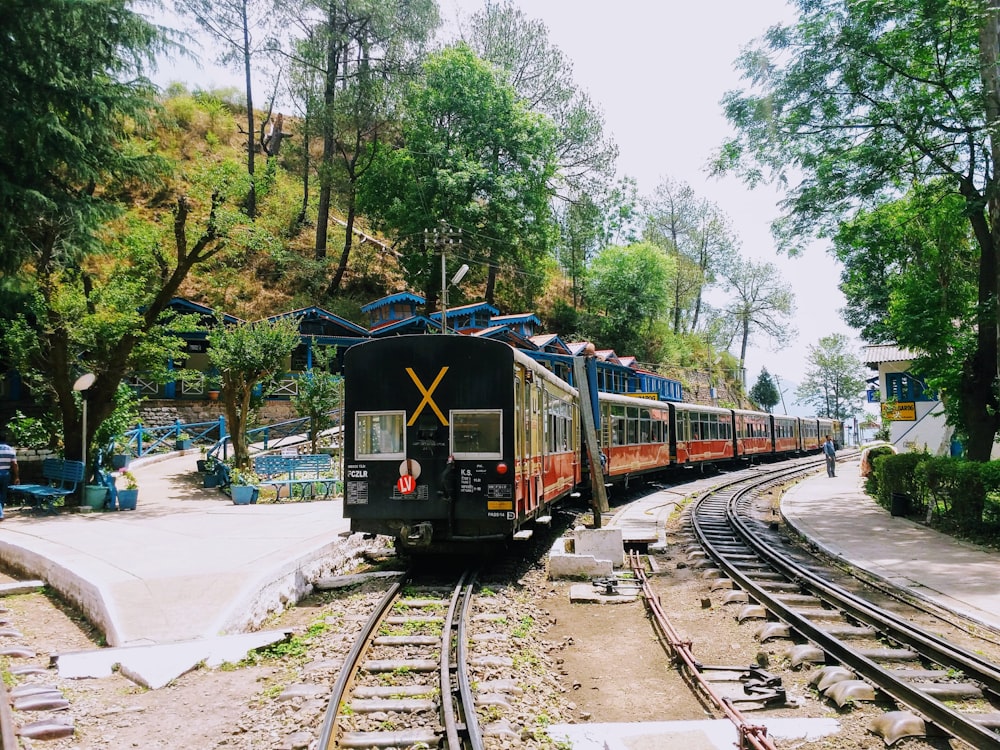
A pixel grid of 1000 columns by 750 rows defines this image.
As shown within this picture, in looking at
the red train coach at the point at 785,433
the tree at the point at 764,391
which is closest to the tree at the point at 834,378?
the tree at the point at 764,391

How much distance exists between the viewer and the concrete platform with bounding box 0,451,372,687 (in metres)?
6.96

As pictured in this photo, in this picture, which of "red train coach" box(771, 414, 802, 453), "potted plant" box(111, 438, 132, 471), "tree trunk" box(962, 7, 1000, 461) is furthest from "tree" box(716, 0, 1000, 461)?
"red train coach" box(771, 414, 802, 453)

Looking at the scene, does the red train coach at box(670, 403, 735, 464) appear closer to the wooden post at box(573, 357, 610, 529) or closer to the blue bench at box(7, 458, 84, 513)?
the wooden post at box(573, 357, 610, 529)

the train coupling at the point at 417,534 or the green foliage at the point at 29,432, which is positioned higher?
the green foliage at the point at 29,432

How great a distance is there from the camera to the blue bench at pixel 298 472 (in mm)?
17984

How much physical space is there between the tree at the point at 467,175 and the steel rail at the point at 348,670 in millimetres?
28827

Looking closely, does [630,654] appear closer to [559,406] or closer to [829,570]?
[829,570]

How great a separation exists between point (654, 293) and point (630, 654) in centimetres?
4283

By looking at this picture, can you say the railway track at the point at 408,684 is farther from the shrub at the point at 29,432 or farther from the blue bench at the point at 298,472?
the shrub at the point at 29,432

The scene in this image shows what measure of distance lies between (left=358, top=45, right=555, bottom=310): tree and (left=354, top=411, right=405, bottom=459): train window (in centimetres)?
2653

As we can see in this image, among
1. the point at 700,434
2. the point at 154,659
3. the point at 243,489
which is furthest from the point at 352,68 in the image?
the point at 154,659

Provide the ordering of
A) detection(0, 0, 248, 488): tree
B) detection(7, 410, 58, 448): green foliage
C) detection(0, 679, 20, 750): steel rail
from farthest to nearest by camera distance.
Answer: detection(7, 410, 58, 448): green foliage → detection(0, 0, 248, 488): tree → detection(0, 679, 20, 750): steel rail

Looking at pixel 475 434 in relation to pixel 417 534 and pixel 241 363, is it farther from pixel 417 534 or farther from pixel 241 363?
pixel 241 363

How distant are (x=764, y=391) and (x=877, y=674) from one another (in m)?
75.8
